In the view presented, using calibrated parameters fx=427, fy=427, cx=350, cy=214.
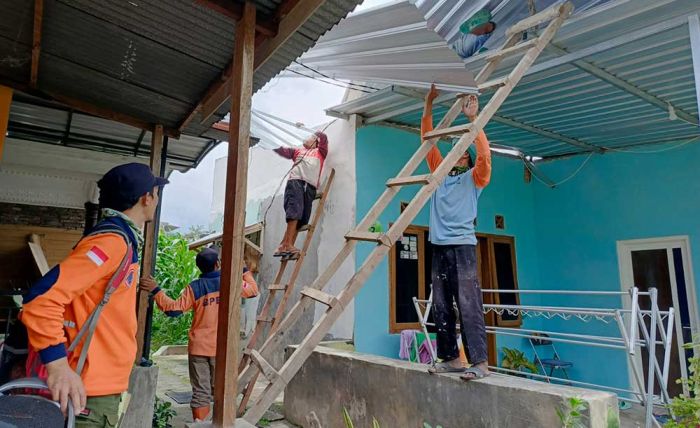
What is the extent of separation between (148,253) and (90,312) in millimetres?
Answer: 2590

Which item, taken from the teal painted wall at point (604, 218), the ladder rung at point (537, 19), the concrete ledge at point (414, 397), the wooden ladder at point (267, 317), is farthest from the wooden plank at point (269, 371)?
the teal painted wall at point (604, 218)

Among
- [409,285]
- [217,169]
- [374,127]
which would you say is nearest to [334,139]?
[374,127]

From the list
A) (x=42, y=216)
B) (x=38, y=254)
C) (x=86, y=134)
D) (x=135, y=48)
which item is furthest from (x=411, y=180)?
(x=42, y=216)

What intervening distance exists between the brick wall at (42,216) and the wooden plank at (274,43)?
14.5ft

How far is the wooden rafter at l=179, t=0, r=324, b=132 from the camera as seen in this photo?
7.34 ft

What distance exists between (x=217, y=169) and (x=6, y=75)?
8.81 meters

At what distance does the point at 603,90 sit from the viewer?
455cm

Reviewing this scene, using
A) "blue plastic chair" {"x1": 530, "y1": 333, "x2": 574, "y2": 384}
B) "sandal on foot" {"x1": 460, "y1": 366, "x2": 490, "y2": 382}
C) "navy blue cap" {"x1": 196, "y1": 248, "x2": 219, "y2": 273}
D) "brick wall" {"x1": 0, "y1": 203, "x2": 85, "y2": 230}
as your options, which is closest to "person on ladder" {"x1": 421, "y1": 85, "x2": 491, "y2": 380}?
"sandal on foot" {"x1": 460, "y1": 366, "x2": 490, "y2": 382}

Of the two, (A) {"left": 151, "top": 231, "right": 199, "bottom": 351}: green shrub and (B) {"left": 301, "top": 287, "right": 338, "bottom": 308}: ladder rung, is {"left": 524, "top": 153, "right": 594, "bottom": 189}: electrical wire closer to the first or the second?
(B) {"left": 301, "top": 287, "right": 338, "bottom": 308}: ladder rung

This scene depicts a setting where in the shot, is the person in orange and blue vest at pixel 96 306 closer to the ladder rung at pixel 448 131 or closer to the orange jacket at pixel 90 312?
the orange jacket at pixel 90 312

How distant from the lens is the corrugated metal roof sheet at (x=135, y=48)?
2.46 meters

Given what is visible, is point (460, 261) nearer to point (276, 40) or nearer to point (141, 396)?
point (276, 40)

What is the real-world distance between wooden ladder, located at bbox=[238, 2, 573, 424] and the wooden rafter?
1.25m

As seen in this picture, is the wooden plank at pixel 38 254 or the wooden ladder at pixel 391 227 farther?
the wooden plank at pixel 38 254
